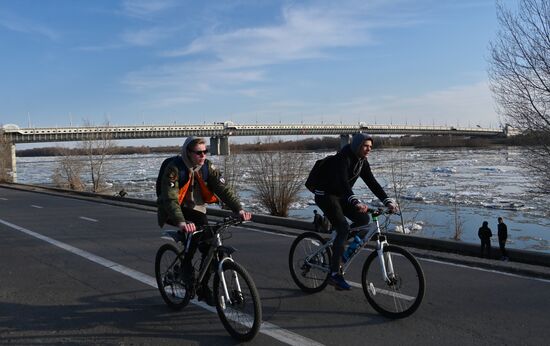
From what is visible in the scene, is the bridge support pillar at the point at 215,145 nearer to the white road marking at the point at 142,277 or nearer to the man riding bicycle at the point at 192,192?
the white road marking at the point at 142,277

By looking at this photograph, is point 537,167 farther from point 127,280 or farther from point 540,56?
point 127,280

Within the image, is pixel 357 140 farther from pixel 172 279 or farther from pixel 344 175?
pixel 172 279

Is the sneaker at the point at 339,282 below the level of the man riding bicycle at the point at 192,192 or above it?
below

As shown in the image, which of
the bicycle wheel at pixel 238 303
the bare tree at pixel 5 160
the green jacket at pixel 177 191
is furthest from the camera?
the bare tree at pixel 5 160

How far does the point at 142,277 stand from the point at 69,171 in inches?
1251

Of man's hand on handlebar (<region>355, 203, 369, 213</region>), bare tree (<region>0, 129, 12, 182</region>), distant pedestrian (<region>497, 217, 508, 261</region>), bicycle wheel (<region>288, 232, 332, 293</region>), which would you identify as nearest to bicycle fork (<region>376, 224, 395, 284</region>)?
man's hand on handlebar (<region>355, 203, 369, 213</region>)

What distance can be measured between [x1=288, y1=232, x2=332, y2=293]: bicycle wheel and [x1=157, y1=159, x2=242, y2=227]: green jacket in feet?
4.98

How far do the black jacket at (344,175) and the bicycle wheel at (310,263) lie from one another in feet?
2.28

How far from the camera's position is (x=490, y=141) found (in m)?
109

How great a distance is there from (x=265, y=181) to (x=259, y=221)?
5547 millimetres

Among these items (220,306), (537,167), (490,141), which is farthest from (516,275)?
(490,141)

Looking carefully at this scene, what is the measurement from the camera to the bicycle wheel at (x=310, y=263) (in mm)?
6031

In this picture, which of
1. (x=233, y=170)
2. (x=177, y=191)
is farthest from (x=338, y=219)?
(x=233, y=170)

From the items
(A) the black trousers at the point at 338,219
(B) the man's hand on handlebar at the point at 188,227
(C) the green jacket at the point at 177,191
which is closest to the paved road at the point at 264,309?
(A) the black trousers at the point at 338,219
